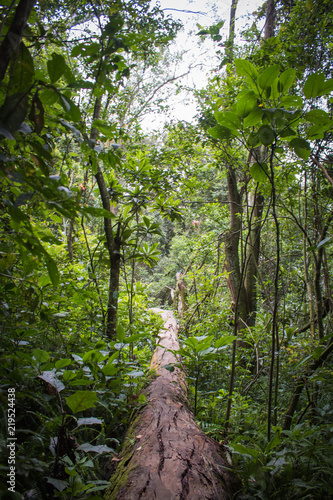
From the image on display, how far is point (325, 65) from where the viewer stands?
8.64ft

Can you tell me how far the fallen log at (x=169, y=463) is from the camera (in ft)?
3.29

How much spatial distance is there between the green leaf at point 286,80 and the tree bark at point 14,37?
0.85 metres

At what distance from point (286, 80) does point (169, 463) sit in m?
1.65

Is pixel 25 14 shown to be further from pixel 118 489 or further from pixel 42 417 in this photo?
pixel 118 489

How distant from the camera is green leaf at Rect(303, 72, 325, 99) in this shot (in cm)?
95

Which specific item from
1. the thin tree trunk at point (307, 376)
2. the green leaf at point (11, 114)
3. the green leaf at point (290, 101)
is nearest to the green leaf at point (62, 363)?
the green leaf at point (11, 114)

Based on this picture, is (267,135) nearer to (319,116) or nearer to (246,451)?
(319,116)

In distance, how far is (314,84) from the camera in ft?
3.15

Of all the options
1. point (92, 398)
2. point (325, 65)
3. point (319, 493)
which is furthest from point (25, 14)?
point (325, 65)

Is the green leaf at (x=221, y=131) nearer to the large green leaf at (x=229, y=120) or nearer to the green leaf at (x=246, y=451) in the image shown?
the large green leaf at (x=229, y=120)

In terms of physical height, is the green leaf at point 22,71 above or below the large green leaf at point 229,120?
below

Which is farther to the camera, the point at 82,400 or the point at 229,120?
the point at 229,120

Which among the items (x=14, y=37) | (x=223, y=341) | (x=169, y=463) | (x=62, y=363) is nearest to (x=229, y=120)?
(x=14, y=37)

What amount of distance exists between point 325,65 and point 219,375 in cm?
361
